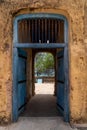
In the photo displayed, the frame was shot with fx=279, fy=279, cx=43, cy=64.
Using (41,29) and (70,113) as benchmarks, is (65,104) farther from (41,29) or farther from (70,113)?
(41,29)

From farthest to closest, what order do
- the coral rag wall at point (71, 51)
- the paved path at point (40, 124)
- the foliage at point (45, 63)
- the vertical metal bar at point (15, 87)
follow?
the foliage at point (45, 63) → the vertical metal bar at point (15, 87) → the coral rag wall at point (71, 51) → the paved path at point (40, 124)

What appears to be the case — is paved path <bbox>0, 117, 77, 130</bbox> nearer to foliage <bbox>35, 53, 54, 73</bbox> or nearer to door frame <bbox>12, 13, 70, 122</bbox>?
door frame <bbox>12, 13, 70, 122</bbox>

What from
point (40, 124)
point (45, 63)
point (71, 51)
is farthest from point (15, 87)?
point (45, 63)

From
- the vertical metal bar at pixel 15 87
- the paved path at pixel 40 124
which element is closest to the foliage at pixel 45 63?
the paved path at pixel 40 124

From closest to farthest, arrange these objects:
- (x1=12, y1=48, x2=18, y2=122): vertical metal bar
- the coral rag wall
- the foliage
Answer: the coral rag wall → (x1=12, y1=48, x2=18, y2=122): vertical metal bar → the foliage

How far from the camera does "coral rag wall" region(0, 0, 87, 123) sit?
8648 millimetres

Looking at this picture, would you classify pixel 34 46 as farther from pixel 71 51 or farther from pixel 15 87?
pixel 15 87

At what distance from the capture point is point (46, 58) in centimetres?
4762

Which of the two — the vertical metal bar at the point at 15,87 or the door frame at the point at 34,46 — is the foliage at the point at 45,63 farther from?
the vertical metal bar at the point at 15,87

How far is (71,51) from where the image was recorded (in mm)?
8695

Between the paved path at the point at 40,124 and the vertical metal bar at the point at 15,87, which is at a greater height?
the vertical metal bar at the point at 15,87

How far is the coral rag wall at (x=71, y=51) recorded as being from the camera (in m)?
8.65

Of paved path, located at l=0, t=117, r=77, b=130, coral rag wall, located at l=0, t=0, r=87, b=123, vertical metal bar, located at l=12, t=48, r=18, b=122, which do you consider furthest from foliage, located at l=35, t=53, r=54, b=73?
coral rag wall, located at l=0, t=0, r=87, b=123

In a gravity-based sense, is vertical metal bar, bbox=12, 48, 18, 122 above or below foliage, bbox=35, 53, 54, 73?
below
